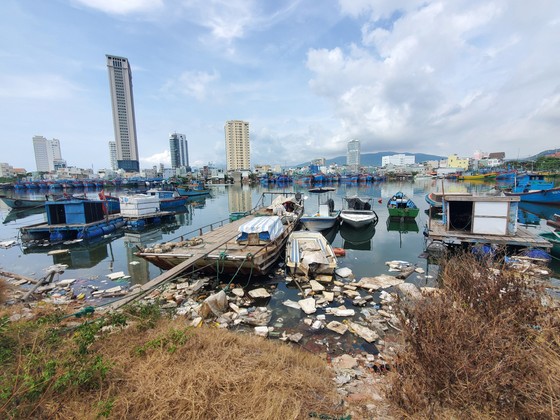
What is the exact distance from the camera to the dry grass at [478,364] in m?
3.19

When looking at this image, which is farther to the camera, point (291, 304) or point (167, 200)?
point (167, 200)

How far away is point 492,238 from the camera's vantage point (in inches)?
523

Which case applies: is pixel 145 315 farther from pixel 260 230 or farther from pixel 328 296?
pixel 260 230

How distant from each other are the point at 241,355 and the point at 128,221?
1068 inches

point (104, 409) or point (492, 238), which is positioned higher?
point (104, 409)

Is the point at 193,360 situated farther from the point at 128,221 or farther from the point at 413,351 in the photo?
the point at 128,221

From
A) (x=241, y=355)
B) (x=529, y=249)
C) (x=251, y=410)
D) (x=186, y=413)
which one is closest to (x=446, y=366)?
(x=251, y=410)

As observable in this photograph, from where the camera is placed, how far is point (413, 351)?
4254 mm

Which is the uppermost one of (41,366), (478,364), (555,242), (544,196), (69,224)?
(41,366)

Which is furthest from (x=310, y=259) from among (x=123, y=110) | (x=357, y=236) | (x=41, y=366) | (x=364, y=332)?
(x=123, y=110)

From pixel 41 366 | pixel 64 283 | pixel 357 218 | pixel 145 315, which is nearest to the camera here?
pixel 41 366

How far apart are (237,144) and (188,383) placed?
174m

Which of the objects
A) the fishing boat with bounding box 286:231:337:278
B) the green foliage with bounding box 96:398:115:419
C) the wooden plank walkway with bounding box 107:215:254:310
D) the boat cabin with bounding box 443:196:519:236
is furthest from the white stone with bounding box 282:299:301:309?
the boat cabin with bounding box 443:196:519:236

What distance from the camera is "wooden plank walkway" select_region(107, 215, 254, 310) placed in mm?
6987
